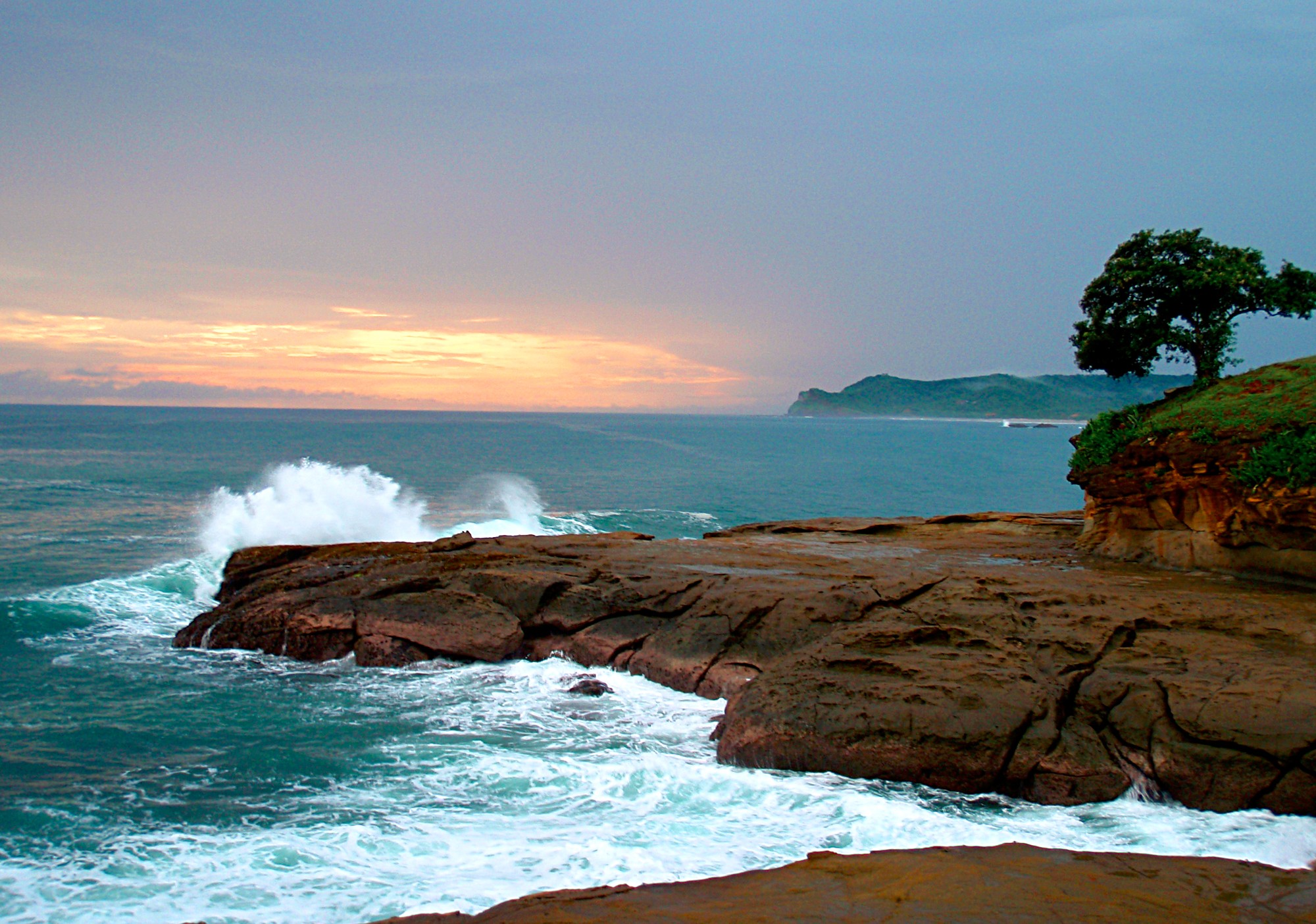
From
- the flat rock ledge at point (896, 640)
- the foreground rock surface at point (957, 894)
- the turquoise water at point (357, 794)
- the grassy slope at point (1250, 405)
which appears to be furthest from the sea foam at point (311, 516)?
the foreground rock surface at point (957, 894)

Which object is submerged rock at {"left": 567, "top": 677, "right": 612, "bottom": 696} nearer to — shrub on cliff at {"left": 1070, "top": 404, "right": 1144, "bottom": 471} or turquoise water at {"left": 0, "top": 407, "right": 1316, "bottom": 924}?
turquoise water at {"left": 0, "top": 407, "right": 1316, "bottom": 924}

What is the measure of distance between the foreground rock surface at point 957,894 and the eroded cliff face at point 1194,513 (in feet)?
36.9

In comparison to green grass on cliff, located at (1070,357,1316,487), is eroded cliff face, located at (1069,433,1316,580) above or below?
below

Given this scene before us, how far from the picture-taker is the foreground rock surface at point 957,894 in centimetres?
668

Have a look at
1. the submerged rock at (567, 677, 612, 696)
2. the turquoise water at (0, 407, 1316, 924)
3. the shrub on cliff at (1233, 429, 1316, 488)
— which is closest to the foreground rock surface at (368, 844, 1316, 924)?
the turquoise water at (0, 407, 1316, 924)

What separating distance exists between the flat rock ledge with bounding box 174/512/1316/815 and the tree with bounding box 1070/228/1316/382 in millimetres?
6011

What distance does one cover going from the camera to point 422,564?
832 inches

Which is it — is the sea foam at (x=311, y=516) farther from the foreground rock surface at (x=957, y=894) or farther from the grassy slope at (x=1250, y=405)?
the foreground rock surface at (x=957, y=894)

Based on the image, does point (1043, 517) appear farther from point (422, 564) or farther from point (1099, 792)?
point (422, 564)

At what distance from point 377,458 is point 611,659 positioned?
7780cm

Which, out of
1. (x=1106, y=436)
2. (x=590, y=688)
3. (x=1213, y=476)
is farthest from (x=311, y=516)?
(x=1213, y=476)

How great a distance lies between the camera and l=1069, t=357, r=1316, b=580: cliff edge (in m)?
16.4

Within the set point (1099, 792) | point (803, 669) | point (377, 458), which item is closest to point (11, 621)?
point (803, 669)

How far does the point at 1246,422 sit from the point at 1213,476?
1359mm
